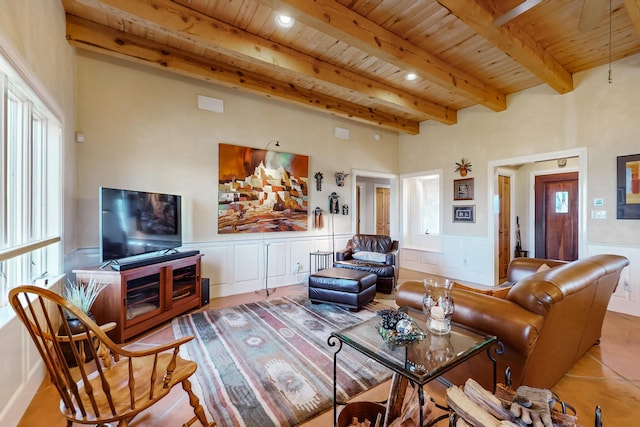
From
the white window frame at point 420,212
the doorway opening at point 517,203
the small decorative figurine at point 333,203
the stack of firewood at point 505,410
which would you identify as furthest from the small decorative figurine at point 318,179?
the stack of firewood at point 505,410

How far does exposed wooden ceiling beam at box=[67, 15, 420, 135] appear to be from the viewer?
2.90 meters

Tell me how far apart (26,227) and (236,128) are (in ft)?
9.13

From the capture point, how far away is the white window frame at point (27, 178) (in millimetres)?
1675

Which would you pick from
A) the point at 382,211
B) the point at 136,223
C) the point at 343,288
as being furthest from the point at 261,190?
the point at 382,211

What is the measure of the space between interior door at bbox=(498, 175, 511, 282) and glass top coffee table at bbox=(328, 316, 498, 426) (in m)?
4.46

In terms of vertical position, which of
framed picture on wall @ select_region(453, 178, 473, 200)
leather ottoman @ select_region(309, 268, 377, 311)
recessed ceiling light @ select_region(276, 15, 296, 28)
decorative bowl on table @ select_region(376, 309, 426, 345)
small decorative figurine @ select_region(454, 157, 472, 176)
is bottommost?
leather ottoman @ select_region(309, 268, 377, 311)

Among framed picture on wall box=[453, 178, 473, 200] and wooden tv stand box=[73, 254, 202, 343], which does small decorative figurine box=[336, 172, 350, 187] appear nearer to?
framed picture on wall box=[453, 178, 473, 200]

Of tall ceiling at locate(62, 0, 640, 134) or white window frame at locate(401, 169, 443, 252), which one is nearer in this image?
tall ceiling at locate(62, 0, 640, 134)

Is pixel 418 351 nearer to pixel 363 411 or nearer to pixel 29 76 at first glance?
pixel 363 411

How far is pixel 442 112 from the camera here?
512cm

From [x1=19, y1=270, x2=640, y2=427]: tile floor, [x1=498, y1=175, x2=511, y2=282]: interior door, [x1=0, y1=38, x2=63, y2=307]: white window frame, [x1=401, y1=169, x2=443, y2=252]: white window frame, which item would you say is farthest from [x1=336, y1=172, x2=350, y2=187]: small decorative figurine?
[x1=0, y1=38, x2=63, y2=307]: white window frame

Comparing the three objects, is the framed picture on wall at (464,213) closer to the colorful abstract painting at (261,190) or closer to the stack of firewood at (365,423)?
the colorful abstract painting at (261,190)

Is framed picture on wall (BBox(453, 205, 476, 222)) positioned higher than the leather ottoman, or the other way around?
framed picture on wall (BBox(453, 205, 476, 222))

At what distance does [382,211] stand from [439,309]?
6.83m
